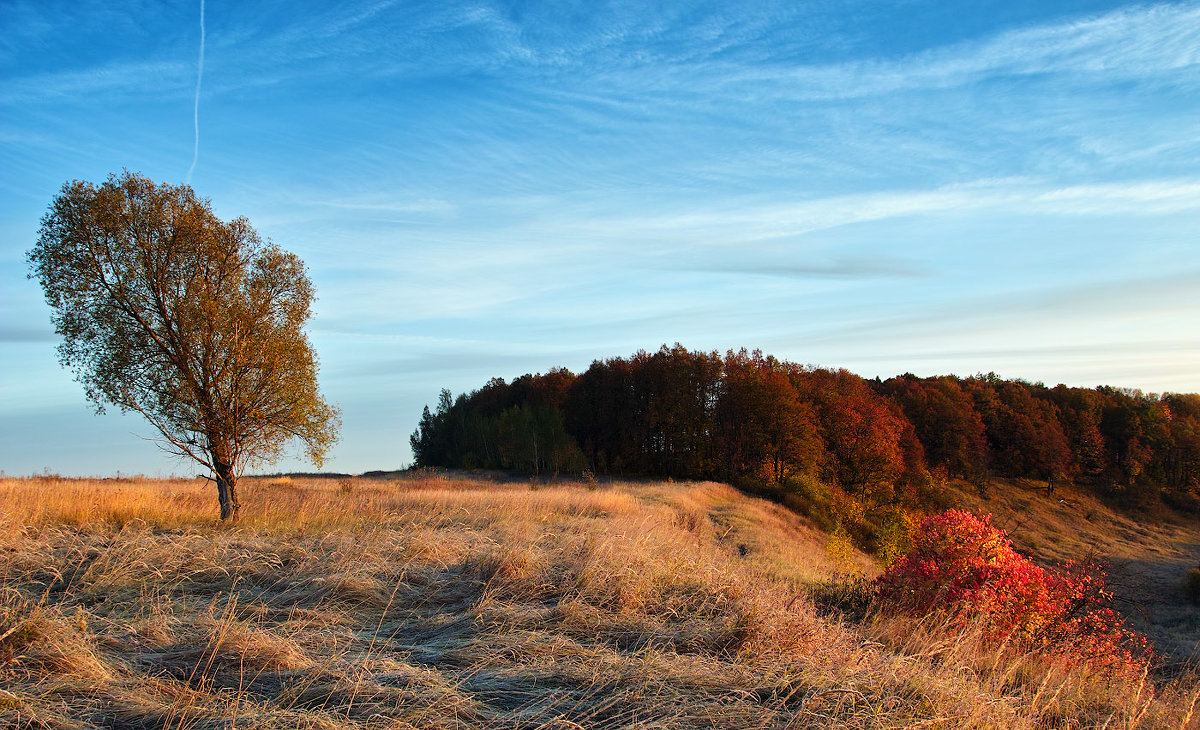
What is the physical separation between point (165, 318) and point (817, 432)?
48.2m

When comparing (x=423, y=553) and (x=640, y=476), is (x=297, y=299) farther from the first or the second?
(x=640, y=476)

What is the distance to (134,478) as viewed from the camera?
3055cm

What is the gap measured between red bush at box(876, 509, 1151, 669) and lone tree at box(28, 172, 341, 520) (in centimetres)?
1413

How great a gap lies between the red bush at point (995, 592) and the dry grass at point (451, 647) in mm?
1298

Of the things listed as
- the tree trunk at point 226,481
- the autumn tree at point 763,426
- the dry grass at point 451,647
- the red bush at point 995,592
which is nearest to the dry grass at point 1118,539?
the autumn tree at point 763,426

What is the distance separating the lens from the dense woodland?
5200 cm

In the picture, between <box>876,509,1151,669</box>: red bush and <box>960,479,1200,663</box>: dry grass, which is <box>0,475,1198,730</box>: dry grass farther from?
<box>960,479,1200,663</box>: dry grass

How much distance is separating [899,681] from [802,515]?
128 ft

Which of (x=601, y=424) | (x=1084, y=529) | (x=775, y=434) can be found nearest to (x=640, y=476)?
(x=601, y=424)

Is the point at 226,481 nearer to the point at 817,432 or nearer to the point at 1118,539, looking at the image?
the point at 817,432

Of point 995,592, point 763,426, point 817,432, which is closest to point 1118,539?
point 817,432

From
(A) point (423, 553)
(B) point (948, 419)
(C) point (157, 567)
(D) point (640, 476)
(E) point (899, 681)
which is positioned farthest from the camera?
(B) point (948, 419)

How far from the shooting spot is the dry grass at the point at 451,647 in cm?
418

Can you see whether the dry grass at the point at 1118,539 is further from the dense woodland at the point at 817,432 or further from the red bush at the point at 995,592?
the red bush at the point at 995,592
